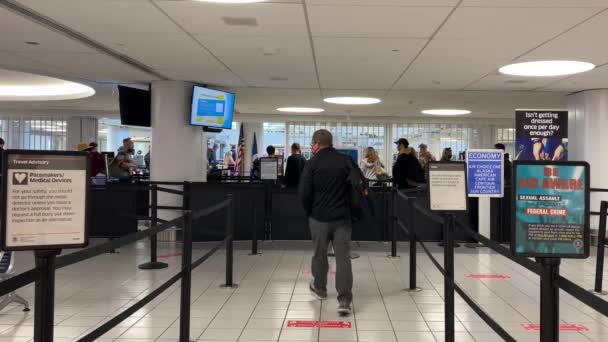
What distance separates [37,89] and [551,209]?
576 inches

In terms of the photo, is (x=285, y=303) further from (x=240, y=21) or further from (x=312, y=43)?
(x=312, y=43)

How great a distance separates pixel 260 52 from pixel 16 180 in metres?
5.25

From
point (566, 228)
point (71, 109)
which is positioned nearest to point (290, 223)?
point (566, 228)

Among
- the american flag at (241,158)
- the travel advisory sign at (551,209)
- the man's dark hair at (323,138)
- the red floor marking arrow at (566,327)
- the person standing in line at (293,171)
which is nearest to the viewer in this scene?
the travel advisory sign at (551,209)

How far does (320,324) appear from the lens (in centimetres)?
464

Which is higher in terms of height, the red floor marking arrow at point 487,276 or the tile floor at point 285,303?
the red floor marking arrow at point 487,276

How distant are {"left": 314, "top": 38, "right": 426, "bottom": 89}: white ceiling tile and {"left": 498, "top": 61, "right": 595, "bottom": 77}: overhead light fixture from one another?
1630 millimetres

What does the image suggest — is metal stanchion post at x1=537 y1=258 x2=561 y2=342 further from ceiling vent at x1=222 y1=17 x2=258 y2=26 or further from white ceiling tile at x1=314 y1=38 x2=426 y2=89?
white ceiling tile at x1=314 y1=38 x2=426 y2=89

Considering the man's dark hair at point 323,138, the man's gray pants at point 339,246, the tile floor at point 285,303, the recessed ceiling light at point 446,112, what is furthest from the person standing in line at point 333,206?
the recessed ceiling light at point 446,112

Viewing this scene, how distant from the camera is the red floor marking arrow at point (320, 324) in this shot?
4.58m

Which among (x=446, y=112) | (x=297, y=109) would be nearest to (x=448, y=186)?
(x=297, y=109)

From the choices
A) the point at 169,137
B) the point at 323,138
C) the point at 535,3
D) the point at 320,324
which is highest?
the point at 535,3

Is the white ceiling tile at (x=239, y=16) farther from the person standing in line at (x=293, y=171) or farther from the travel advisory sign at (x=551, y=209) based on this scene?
the person standing in line at (x=293, y=171)

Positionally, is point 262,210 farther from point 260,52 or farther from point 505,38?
point 505,38
